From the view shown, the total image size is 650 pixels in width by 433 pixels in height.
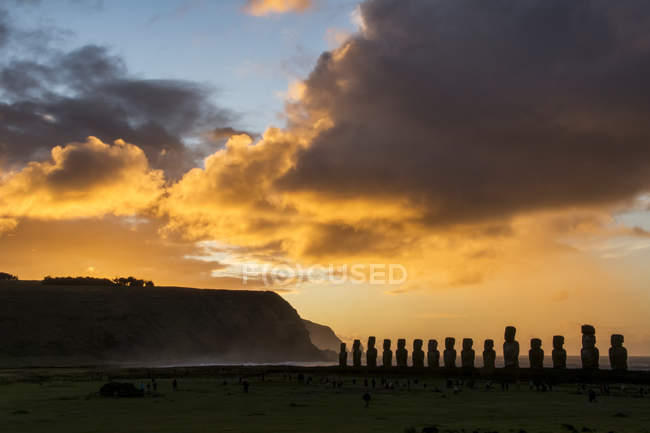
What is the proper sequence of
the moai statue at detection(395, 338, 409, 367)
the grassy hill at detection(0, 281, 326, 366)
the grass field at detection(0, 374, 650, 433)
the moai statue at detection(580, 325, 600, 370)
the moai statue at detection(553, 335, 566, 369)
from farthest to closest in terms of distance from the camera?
the grassy hill at detection(0, 281, 326, 366) → the moai statue at detection(395, 338, 409, 367) → the moai statue at detection(553, 335, 566, 369) → the moai statue at detection(580, 325, 600, 370) → the grass field at detection(0, 374, 650, 433)

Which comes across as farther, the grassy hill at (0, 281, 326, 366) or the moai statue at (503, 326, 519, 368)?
the grassy hill at (0, 281, 326, 366)

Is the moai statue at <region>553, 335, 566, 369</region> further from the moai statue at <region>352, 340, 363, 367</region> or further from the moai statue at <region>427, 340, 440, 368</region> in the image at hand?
the moai statue at <region>352, 340, 363, 367</region>

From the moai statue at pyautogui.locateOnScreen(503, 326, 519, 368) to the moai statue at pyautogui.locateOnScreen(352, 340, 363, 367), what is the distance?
1031 inches

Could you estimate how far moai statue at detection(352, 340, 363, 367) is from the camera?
88088mm

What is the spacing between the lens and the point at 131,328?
555 feet

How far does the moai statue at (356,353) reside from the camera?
88.1 m

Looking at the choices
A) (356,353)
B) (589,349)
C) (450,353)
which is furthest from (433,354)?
(589,349)

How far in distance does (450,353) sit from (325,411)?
127 feet

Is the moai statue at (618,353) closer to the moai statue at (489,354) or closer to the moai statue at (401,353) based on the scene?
the moai statue at (489,354)

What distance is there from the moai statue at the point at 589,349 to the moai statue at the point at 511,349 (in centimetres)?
649

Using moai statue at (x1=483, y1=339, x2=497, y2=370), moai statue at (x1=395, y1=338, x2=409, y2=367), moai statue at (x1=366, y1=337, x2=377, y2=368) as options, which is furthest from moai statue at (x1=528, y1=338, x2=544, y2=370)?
moai statue at (x1=366, y1=337, x2=377, y2=368)

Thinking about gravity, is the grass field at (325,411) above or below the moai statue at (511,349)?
below

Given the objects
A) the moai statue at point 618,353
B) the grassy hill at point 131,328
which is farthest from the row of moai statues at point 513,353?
the grassy hill at point 131,328

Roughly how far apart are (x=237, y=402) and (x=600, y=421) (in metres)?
20.0
